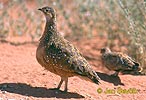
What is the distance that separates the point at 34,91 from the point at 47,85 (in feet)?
1.51

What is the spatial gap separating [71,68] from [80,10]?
5.23 meters

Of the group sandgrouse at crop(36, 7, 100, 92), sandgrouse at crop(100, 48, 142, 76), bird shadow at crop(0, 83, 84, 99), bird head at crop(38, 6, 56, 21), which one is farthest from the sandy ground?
bird head at crop(38, 6, 56, 21)

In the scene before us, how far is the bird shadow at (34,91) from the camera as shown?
678cm

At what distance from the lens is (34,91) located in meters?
6.89

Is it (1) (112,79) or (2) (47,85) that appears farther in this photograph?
(1) (112,79)

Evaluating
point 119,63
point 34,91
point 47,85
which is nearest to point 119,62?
point 119,63

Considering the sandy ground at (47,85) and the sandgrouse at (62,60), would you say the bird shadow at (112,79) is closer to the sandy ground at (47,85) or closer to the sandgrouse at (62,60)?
the sandy ground at (47,85)

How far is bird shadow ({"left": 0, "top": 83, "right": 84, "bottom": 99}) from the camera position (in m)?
6.78

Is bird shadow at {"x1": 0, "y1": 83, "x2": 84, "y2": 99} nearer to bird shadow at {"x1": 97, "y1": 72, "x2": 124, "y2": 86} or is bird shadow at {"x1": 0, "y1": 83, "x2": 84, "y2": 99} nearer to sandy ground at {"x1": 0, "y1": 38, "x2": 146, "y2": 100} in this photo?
sandy ground at {"x1": 0, "y1": 38, "x2": 146, "y2": 100}

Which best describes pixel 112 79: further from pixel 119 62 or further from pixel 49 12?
pixel 49 12

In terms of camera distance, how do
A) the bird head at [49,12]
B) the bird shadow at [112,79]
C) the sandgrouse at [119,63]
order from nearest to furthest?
the bird head at [49,12]
the bird shadow at [112,79]
the sandgrouse at [119,63]

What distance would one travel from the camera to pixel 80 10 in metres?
11.9

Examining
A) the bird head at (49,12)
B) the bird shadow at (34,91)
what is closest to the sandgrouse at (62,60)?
the bird head at (49,12)

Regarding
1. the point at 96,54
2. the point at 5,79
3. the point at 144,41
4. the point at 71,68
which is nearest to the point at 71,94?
the point at 71,68
